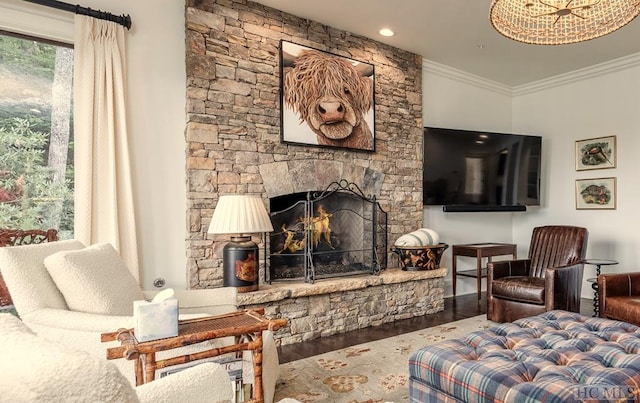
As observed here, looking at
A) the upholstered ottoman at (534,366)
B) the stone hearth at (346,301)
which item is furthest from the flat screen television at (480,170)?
the upholstered ottoman at (534,366)

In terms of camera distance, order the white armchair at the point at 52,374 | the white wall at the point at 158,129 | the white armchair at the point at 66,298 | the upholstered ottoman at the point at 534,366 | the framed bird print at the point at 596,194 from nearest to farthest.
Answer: the white armchair at the point at 52,374, the upholstered ottoman at the point at 534,366, the white armchair at the point at 66,298, the white wall at the point at 158,129, the framed bird print at the point at 596,194

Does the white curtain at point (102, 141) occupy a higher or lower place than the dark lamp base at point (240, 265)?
higher

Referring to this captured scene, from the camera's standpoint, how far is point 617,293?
3051mm

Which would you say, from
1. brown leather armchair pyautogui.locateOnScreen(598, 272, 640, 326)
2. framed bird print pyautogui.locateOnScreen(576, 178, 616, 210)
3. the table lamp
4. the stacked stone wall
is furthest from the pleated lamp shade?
framed bird print pyautogui.locateOnScreen(576, 178, 616, 210)

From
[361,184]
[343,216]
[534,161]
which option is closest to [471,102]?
[534,161]

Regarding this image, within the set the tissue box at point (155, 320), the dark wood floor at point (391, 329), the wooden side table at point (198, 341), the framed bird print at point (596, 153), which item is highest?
the framed bird print at point (596, 153)

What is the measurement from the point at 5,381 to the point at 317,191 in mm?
3262

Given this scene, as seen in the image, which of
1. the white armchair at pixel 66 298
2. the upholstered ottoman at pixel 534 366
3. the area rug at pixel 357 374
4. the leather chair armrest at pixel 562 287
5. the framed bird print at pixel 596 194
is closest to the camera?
the upholstered ottoman at pixel 534 366

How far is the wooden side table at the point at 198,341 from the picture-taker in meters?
1.46

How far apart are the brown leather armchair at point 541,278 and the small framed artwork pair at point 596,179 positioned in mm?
1305

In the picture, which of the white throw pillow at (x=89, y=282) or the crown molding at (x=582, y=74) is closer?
the white throw pillow at (x=89, y=282)

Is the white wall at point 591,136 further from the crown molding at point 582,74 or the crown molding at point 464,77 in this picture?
the crown molding at point 464,77

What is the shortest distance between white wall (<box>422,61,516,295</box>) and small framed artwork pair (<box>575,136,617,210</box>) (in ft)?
3.18

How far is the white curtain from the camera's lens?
8.91ft
